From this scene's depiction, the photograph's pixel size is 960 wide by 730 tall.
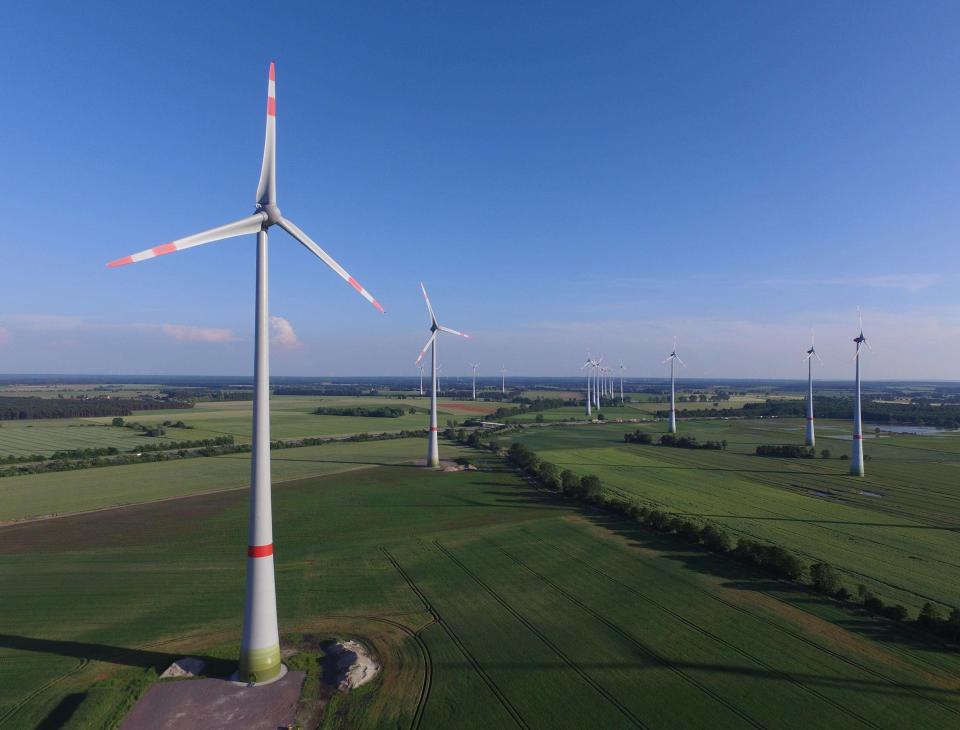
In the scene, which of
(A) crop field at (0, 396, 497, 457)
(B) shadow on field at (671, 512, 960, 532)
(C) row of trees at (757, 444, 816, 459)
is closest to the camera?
(B) shadow on field at (671, 512, 960, 532)

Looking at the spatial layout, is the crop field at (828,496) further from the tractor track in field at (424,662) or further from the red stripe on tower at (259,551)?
the red stripe on tower at (259,551)

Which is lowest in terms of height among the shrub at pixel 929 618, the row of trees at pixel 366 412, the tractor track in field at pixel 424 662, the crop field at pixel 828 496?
the crop field at pixel 828 496

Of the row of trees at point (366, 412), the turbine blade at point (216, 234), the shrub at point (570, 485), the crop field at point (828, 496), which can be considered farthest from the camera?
the row of trees at point (366, 412)

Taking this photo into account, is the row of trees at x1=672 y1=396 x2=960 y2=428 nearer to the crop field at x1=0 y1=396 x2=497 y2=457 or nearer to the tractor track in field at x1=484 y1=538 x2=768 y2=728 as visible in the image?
the crop field at x1=0 y1=396 x2=497 y2=457

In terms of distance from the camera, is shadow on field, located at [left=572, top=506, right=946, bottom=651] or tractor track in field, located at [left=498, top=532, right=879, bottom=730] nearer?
tractor track in field, located at [left=498, top=532, right=879, bottom=730]

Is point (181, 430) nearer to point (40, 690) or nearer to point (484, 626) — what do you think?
point (40, 690)

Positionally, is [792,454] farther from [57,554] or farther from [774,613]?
[57,554]

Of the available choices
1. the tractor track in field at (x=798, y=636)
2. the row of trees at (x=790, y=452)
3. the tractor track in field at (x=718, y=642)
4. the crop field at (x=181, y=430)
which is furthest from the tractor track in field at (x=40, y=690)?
the row of trees at (x=790, y=452)

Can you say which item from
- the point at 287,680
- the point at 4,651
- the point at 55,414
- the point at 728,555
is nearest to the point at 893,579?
the point at 728,555

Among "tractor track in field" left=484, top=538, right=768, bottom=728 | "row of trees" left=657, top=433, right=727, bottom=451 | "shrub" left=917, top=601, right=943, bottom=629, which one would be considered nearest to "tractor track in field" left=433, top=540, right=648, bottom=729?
"tractor track in field" left=484, top=538, right=768, bottom=728
